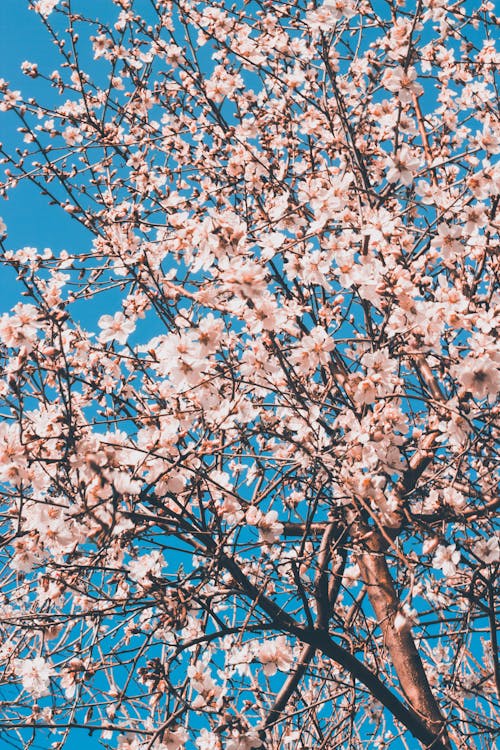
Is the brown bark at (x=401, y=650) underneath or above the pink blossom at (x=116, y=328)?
underneath

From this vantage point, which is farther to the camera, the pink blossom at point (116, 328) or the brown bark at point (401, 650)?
the brown bark at point (401, 650)

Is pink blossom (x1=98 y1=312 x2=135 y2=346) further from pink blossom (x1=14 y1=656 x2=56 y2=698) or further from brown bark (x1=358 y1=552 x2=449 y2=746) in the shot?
brown bark (x1=358 y1=552 x2=449 y2=746)

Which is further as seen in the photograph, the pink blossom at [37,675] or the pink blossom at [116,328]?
the pink blossom at [116,328]

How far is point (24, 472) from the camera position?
260 centimetres

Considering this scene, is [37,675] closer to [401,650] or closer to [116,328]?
[116,328]

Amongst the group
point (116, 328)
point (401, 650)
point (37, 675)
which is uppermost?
point (116, 328)

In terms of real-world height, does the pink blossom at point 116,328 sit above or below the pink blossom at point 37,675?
above

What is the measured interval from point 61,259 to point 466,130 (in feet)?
11.5

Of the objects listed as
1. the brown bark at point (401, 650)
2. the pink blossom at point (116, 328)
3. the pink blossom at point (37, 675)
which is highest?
the pink blossom at point (116, 328)

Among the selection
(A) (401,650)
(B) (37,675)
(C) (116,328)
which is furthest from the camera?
(A) (401,650)

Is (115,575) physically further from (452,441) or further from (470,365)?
(470,365)

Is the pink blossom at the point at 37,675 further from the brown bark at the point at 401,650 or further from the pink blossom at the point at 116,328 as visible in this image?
the brown bark at the point at 401,650

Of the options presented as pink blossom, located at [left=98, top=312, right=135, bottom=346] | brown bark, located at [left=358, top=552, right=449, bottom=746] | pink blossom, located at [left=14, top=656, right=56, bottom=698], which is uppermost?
pink blossom, located at [left=98, top=312, right=135, bottom=346]

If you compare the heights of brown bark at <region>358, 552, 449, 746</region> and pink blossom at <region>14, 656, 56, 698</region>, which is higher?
brown bark at <region>358, 552, 449, 746</region>
